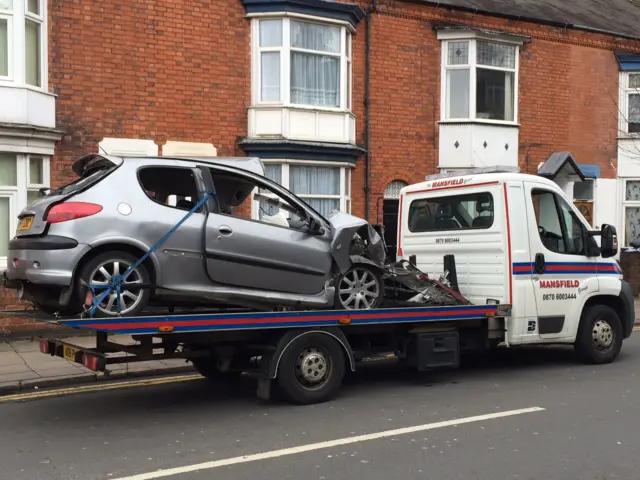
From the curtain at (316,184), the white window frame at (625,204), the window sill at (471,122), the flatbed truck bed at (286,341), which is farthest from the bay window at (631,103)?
the flatbed truck bed at (286,341)

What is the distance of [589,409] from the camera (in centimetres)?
646

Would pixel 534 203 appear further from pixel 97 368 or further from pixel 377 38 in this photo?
pixel 377 38

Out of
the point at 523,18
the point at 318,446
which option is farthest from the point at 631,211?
the point at 318,446

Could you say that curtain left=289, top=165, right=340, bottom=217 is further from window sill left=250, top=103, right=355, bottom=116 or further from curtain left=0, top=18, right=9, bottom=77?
curtain left=0, top=18, right=9, bottom=77

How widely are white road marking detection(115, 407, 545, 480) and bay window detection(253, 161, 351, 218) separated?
793 centimetres

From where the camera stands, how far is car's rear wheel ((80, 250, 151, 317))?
5840 millimetres

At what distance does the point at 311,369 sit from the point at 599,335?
4.15 m

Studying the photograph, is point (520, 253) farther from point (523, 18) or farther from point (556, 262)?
point (523, 18)

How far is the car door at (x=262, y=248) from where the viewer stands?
6.41 meters

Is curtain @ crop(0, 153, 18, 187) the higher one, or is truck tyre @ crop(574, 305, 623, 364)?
curtain @ crop(0, 153, 18, 187)

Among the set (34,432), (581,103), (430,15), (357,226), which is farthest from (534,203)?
(581,103)

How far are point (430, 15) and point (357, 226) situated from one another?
33.0 feet

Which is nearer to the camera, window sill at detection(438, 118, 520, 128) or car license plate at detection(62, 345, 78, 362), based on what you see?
car license plate at detection(62, 345, 78, 362)

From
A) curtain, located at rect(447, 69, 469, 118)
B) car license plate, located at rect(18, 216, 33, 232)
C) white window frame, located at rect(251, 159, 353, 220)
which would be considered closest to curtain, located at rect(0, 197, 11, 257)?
white window frame, located at rect(251, 159, 353, 220)
